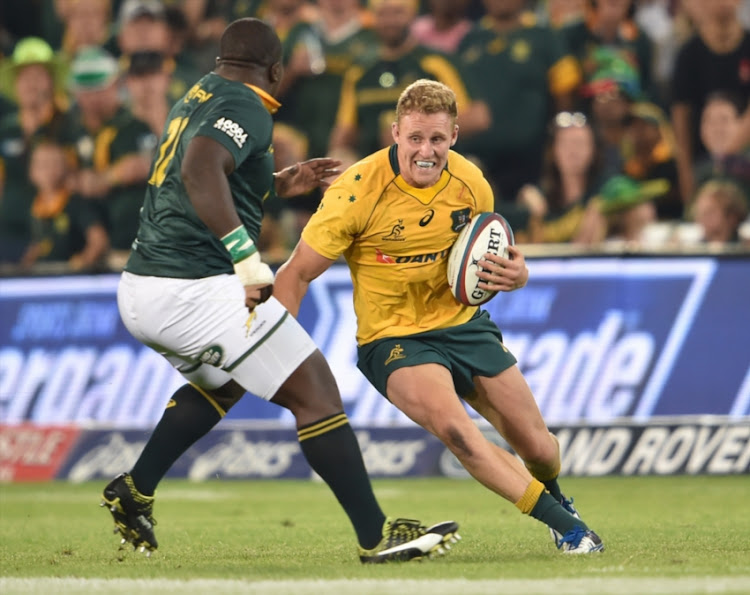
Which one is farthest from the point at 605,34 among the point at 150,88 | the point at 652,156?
the point at 150,88

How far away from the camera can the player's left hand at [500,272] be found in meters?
Answer: 6.61

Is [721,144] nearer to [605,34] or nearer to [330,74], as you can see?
[605,34]

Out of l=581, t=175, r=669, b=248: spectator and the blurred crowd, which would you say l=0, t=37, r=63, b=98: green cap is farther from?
l=581, t=175, r=669, b=248: spectator

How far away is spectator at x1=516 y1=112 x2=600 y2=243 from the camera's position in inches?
480

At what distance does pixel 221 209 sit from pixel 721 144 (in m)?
7.50

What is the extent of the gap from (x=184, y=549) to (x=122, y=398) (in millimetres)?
5703

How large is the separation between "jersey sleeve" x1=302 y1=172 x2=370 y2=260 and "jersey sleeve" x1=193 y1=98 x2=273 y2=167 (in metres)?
0.62

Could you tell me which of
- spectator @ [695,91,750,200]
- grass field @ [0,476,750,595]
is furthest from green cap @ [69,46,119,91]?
spectator @ [695,91,750,200]

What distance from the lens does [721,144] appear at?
40.2 ft

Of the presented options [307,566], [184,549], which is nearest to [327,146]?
[184,549]

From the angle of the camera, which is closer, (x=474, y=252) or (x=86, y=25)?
(x=474, y=252)

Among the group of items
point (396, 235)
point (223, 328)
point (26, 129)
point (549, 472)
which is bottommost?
point (26, 129)

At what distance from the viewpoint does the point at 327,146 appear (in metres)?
13.5

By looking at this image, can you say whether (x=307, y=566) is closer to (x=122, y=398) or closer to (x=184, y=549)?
(x=184, y=549)
